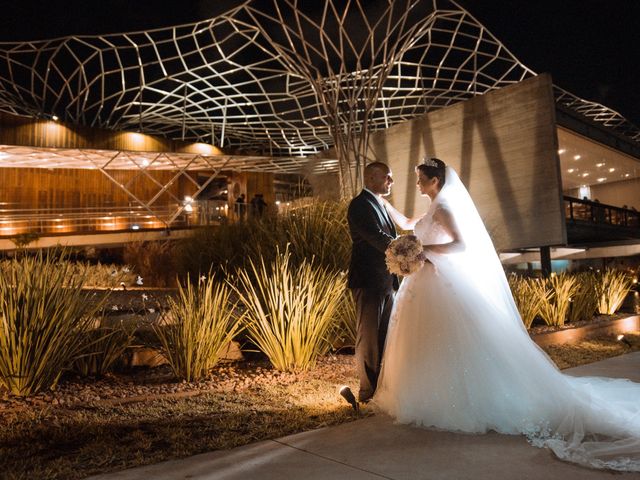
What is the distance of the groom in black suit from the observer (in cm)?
473

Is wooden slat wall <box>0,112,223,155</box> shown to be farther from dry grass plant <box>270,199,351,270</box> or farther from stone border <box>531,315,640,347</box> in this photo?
stone border <box>531,315,640,347</box>

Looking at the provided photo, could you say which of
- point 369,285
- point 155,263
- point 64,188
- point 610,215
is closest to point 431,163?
point 369,285

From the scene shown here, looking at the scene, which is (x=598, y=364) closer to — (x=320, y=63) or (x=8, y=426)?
(x=8, y=426)

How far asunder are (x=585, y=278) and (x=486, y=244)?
8657 millimetres

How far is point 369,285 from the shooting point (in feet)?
15.6

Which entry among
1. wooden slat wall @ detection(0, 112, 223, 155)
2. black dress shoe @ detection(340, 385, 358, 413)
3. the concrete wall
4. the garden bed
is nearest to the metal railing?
the concrete wall

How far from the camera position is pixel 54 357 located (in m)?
4.52

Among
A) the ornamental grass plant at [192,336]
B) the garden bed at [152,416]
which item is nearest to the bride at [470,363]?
the garden bed at [152,416]

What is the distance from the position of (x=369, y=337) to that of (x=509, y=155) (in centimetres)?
→ 1344

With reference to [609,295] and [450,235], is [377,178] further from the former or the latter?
[609,295]

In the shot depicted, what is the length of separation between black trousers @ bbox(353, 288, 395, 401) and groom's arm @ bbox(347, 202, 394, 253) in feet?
1.54

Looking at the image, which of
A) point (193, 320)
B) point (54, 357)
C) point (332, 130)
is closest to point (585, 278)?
point (332, 130)

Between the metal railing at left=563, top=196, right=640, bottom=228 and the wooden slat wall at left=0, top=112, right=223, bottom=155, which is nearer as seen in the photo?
the wooden slat wall at left=0, top=112, right=223, bottom=155

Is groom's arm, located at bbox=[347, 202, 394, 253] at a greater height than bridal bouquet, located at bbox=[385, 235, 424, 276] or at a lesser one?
greater
